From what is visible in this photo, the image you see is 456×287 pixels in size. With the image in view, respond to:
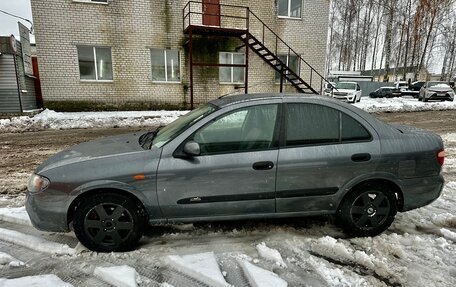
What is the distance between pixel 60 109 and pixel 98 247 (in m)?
12.1

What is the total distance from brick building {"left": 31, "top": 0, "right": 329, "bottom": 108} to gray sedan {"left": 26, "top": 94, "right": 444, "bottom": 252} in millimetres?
10645

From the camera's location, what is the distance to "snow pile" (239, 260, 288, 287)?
2423 mm

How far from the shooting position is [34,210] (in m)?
2.77

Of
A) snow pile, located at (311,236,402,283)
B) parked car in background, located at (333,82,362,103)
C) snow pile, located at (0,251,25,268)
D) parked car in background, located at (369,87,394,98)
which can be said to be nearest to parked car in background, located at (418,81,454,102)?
parked car in background, located at (333,82,362,103)

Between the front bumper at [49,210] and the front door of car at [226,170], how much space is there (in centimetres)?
88

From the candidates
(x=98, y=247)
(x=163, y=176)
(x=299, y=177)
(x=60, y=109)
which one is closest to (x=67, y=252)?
(x=98, y=247)

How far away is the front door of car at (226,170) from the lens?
9.27ft

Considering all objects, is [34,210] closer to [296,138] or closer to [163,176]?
[163,176]

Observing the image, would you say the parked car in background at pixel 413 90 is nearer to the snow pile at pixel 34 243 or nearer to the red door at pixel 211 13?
the red door at pixel 211 13

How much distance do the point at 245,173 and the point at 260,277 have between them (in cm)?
93

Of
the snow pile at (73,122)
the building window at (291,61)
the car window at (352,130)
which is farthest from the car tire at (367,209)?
the building window at (291,61)

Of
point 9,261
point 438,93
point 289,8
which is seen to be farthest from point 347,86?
point 9,261

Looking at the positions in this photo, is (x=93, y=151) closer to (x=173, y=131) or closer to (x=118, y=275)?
(x=173, y=131)

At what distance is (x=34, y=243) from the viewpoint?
302cm
